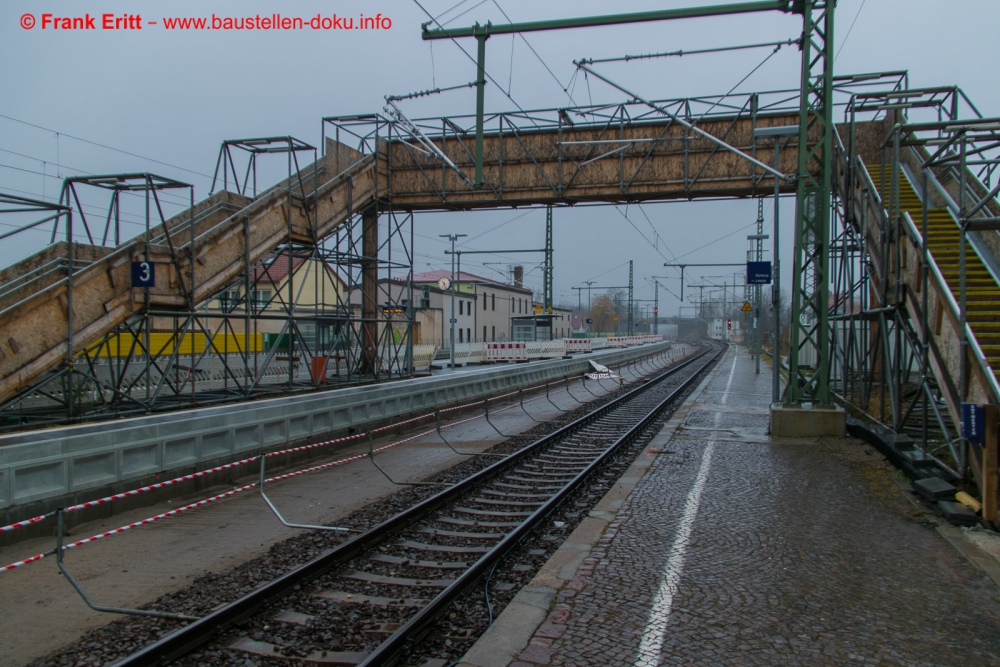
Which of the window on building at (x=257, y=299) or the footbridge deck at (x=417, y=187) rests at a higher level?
the footbridge deck at (x=417, y=187)

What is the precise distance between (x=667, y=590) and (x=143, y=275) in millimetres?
11357

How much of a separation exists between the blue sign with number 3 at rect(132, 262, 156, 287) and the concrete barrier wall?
122 inches

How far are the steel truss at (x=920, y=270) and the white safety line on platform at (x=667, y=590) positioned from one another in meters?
2.98

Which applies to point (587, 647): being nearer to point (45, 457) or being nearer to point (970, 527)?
point (970, 527)

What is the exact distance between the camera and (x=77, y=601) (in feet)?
18.0

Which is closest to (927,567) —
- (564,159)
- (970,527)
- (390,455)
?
(970,527)

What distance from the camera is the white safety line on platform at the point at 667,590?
444 centimetres

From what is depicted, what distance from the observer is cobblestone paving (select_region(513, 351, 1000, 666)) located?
4.47m

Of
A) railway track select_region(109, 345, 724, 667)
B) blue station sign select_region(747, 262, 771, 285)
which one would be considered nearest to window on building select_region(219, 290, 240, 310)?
railway track select_region(109, 345, 724, 667)

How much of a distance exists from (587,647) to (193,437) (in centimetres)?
663

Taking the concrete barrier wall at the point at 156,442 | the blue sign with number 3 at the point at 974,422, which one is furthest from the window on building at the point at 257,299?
the blue sign with number 3 at the point at 974,422

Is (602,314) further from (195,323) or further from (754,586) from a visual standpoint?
(754,586)

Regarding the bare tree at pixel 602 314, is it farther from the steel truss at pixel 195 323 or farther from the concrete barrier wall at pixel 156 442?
the concrete barrier wall at pixel 156 442

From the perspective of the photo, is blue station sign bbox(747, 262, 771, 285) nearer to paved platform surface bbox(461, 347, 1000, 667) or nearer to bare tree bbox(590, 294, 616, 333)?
paved platform surface bbox(461, 347, 1000, 667)
